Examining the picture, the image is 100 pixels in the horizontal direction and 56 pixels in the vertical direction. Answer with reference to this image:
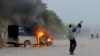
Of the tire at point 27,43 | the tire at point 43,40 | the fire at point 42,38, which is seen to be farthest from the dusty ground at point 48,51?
the tire at point 43,40

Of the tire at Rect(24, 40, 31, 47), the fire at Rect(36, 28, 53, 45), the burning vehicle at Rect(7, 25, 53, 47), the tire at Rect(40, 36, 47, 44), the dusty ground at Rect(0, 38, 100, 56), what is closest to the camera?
the dusty ground at Rect(0, 38, 100, 56)

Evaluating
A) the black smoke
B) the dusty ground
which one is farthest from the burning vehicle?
the dusty ground

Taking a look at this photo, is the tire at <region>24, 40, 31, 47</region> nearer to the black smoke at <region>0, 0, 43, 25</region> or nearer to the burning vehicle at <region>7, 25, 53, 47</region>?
the burning vehicle at <region>7, 25, 53, 47</region>

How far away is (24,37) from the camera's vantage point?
39250mm

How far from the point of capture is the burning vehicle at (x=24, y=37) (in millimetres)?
39000

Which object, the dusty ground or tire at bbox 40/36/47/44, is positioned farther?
tire at bbox 40/36/47/44

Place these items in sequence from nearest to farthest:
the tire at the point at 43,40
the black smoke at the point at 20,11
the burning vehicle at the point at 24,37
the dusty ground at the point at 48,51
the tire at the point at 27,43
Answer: the dusty ground at the point at 48,51 → the burning vehicle at the point at 24,37 → the tire at the point at 27,43 → the tire at the point at 43,40 → the black smoke at the point at 20,11

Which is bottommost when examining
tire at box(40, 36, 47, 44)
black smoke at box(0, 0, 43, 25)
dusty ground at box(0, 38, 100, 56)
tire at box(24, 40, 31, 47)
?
dusty ground at box(0, 38, 100, 56)

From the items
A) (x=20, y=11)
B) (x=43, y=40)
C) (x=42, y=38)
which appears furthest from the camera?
(x=20, y=11)

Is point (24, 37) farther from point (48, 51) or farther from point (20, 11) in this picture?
point (48, 51)

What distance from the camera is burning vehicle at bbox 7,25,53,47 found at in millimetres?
39000

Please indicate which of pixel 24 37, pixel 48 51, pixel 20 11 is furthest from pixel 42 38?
pixel 48 51

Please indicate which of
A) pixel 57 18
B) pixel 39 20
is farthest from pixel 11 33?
pixel 57 18

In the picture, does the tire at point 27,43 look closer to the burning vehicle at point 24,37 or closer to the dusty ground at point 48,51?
the burning vehicle at point 24,37
